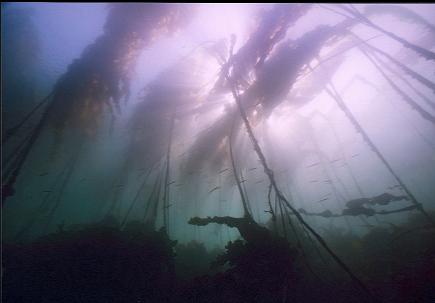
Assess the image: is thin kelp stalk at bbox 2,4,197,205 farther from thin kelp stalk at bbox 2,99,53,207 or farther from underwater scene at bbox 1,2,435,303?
thin kelp stalk at bbox 2,99,53,207

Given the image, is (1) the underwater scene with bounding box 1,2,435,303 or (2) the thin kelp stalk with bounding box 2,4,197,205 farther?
(2) the thin kelp stalk with bounding box 2,4,197,205

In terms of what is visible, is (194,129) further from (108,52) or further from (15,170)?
(15,170)

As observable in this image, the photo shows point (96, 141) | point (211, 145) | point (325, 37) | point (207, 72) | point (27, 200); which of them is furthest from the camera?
point (27, 200)

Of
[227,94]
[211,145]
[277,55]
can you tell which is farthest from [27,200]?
[277,55]

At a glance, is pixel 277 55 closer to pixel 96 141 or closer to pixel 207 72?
pixel 207 72

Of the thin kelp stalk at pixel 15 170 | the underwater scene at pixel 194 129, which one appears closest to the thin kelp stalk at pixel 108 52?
the underwater scene at pixel 194 129

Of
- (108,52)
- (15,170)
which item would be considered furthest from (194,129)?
(15,170)

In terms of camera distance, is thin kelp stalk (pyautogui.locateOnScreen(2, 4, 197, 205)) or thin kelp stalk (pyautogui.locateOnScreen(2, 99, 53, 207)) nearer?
thin kelp stalk (pyautogui.locateOnScreen(2, 99, 53, 207))

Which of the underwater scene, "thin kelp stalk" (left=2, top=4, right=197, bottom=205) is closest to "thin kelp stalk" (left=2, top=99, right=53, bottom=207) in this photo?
the underwater scene

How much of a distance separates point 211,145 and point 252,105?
4.86 m

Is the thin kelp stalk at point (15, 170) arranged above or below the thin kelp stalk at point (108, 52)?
below

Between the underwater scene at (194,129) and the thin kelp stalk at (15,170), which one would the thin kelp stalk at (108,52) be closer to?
the underwater scene at (194,129)

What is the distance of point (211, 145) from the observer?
732 inches

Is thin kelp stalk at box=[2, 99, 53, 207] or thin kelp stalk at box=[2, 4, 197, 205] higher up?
Result: thin kelp stalk at box=[2, 4, 197, 205]
